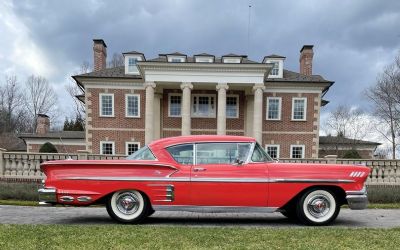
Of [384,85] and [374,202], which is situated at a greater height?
[384,85]

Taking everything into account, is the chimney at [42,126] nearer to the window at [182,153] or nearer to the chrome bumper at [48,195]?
the chrome bumper at [48,195]

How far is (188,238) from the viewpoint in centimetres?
475

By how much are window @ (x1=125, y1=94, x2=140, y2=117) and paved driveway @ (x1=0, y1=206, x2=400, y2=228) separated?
1661 cm

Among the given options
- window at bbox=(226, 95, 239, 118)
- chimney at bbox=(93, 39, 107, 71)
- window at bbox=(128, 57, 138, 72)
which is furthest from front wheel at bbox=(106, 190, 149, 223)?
chimney at bbox=(93, 39, 107, 71)

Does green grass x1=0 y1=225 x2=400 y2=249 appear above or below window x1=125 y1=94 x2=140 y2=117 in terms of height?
below

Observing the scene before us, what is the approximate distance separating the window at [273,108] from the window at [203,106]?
4356 millimetres

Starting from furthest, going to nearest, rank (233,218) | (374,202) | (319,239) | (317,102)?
1. (317,102)
2. (374,202)
3. (233,218)
4. (319,239)

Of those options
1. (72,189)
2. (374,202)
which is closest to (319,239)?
(72,189)

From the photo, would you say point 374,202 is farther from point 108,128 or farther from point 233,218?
point 108,128

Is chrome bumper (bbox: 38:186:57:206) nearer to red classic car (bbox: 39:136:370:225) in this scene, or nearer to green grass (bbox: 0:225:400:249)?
red classic car (bbox: 39:136:370:225)

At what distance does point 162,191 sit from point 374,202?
821 cm

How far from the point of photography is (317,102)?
2412 centimetres

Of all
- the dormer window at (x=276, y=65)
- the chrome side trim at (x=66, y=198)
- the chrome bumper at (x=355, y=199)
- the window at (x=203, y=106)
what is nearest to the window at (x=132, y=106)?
the window at (x=203, y=106)

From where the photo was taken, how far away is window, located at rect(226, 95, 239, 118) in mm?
24922
